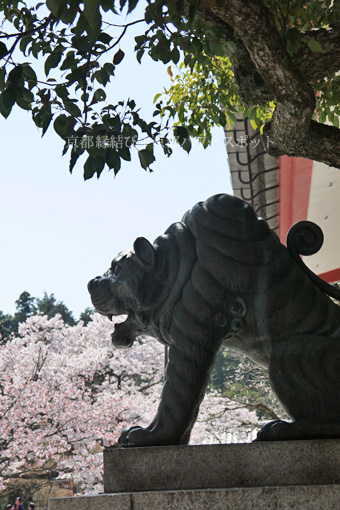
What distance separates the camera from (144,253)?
3084 millimetres

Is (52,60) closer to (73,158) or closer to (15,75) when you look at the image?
(15,75)

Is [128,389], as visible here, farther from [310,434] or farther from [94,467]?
[310,434]

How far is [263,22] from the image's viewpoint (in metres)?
3.61

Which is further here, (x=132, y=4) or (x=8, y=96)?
(x=8, y=96)

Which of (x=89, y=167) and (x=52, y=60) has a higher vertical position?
(x=52, y=60)

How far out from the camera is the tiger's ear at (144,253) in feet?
10.1

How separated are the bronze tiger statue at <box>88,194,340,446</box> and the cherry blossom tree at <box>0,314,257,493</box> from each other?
10563 mm

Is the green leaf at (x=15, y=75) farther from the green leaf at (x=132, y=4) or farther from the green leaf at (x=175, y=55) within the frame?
the green leaf at (x=132, y=4)

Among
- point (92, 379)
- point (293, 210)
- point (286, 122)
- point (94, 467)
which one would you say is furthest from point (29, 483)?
point (286, 122)

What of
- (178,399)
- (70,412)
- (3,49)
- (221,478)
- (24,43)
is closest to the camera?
(221,478)

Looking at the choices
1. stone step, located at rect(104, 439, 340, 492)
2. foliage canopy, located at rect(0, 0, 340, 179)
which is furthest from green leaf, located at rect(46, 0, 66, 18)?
stone step, located at rect(104, 439, 340, 492)

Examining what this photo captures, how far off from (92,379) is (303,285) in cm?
1609

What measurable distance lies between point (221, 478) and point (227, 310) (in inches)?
29.7

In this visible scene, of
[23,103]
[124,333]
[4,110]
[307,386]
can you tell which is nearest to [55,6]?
[4,110]
